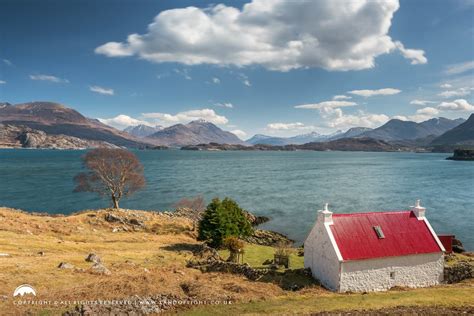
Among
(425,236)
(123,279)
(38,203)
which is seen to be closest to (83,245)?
(123,279)

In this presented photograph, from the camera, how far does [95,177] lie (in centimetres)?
7000

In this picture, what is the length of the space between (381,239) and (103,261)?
2882 cm

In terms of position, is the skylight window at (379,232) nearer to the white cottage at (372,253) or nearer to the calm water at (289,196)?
the white cottage at (372,253)

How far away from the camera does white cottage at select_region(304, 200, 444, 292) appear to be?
31688 millimetres

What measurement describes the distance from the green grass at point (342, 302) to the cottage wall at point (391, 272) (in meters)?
2.66

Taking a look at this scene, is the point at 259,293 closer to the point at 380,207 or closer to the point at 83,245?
the point at 83,245

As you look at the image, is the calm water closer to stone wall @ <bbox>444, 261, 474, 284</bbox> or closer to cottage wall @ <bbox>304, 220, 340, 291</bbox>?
stone wall @ <bbox>444, 261, 474, 284</bbox>

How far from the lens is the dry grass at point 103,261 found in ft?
83.3

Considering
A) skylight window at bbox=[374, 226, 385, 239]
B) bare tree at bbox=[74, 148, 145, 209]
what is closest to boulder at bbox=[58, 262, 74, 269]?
skylight window at bbox=[374, 226, 385, 239]

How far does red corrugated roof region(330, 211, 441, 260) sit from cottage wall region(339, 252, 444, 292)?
0.65 meters

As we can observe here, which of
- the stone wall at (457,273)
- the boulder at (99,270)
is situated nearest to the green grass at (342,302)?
the stone wall at (457,273)

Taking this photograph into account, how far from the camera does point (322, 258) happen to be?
3384 cm

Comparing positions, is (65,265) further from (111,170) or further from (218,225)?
Answer: (111,170)

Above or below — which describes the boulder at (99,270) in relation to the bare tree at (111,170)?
below
